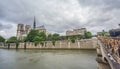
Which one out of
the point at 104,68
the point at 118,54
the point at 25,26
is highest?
the point at 25,26

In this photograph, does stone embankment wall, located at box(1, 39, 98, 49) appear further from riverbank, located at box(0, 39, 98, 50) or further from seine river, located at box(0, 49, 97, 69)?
seine river, located at box(0, 49, 97, 69)

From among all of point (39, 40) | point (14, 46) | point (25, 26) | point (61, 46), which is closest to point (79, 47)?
point (61, 46)

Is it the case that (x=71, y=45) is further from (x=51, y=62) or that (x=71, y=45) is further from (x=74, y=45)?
(x=51, y=62)

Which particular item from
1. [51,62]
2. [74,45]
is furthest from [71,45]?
[51,62]

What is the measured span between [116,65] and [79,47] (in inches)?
1226

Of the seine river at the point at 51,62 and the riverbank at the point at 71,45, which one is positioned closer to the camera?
the seine river at the point at 51,62

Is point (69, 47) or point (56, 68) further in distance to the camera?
point (69, 47)

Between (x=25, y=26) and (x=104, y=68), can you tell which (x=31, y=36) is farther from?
(x=104, y=68)

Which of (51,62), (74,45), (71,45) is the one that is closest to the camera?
(51,62)

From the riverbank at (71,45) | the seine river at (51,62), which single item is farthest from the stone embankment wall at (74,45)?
the seine river at (51,62)

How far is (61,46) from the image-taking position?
126ft

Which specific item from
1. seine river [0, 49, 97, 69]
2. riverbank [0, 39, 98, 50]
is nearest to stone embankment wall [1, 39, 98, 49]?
riverbank [0, 39, 98, 50]

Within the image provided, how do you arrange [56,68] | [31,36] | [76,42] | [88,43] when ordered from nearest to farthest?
1. [56,68]
2. [88,43]
3. [76,42]
4. [31,36]

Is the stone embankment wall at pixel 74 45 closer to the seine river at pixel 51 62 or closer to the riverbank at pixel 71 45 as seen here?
the riverbank at pixel 71 45
